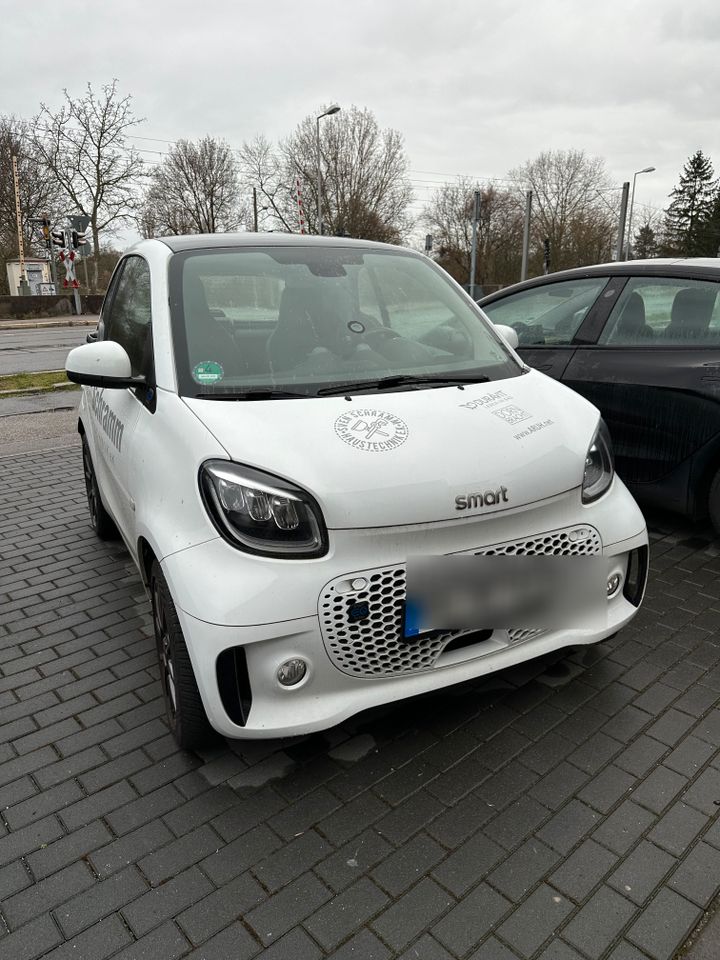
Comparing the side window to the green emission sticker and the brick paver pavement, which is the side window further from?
the brick paver pavement

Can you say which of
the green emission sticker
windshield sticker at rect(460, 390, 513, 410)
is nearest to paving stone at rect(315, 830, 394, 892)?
windshield sticker at rect(460, 390, 513, 410)

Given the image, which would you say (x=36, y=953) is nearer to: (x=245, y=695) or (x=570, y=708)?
(x=245, y=695)

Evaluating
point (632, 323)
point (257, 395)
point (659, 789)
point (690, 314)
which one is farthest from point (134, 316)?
point (690, 314)

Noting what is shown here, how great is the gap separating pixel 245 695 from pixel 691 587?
8.68ft

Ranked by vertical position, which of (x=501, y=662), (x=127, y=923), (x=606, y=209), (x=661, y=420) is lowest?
(x=127, y=923)

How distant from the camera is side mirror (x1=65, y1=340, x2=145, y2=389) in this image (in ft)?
9.88

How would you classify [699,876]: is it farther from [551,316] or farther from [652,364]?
[551,316]

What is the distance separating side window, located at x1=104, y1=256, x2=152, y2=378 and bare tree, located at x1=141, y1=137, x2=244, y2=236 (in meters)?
52.2

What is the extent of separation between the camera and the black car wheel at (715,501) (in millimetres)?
4227

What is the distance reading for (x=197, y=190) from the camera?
5366 cm

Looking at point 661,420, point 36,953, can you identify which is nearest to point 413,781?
point 36,953

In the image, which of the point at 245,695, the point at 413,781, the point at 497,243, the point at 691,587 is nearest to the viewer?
the point at 245,695

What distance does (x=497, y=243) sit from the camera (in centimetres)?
6150

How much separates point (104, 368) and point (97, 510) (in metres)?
1.90
